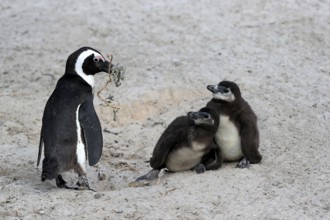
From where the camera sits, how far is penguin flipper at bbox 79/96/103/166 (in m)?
5.54

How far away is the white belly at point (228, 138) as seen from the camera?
576cm


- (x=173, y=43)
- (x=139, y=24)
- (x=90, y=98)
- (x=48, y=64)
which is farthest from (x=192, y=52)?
(x=90, y=98)

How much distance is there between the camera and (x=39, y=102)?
7199 mm

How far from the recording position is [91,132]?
219 inches

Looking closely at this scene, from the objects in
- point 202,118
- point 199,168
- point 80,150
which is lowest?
point 199,168

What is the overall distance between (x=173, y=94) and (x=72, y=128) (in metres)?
1.87

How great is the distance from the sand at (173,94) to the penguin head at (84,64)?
84cm

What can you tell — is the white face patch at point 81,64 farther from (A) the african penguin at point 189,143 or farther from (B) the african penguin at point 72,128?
(A) the african penguin at point 189,143

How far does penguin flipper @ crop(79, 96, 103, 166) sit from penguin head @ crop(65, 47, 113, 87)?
262 millimetres

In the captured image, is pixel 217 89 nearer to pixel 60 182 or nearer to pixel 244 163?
pixel 244 163

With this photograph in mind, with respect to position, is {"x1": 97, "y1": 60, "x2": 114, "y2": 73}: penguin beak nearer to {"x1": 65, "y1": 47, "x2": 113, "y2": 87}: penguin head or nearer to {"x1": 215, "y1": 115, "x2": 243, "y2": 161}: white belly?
{"x1": 65, "y1": 47, "x2": 113, "y2": 87}: penguin head

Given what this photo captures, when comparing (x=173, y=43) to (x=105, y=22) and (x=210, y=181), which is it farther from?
(x=210, y=181)

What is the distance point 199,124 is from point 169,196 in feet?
2.37

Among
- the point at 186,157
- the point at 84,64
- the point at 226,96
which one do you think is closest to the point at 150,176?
the point at 186,157
